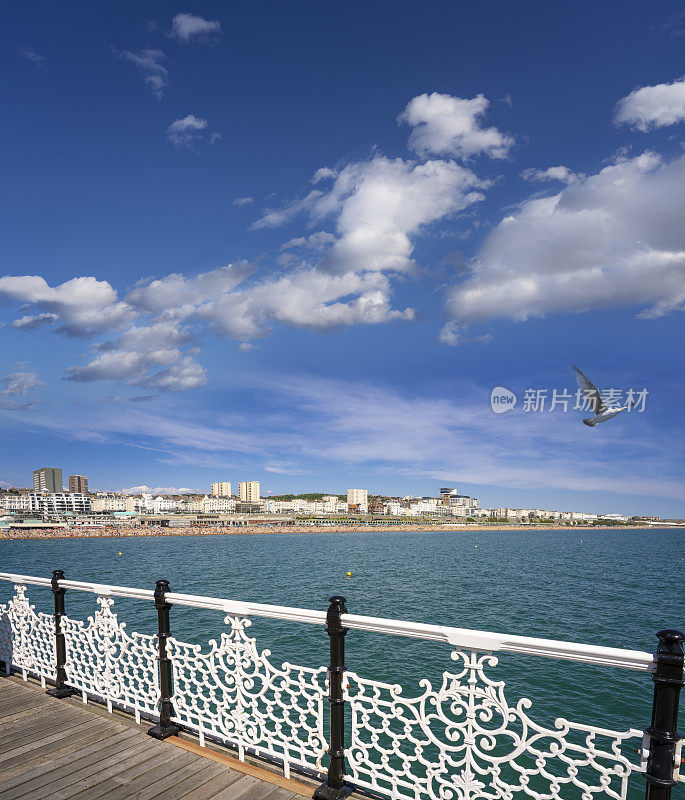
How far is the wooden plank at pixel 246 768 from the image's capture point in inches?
161

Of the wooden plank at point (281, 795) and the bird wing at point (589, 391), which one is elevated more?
the bird wing at point (589, 391)

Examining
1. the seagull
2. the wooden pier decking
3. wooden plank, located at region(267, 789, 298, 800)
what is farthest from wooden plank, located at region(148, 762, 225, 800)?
the seagull

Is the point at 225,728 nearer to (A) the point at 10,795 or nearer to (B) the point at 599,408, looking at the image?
(A) the point at 10,795

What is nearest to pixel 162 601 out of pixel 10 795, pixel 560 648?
pixel 10 795

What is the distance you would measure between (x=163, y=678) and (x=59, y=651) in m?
2.02

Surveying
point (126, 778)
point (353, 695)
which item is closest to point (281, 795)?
point (353, 695)

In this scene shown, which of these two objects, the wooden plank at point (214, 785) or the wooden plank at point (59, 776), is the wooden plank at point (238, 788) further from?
the wooden plank at point (59, 776)

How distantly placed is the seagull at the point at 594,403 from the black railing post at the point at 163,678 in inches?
557

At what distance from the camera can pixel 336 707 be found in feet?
13.3

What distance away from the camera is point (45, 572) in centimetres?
4753

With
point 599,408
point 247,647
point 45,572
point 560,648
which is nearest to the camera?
point 560,648

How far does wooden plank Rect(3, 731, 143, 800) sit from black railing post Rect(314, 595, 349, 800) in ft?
6.85

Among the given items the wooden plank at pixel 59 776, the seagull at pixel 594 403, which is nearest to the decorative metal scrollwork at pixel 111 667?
the wooden plank at pixel 59 776

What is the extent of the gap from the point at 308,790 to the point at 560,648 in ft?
8.44
